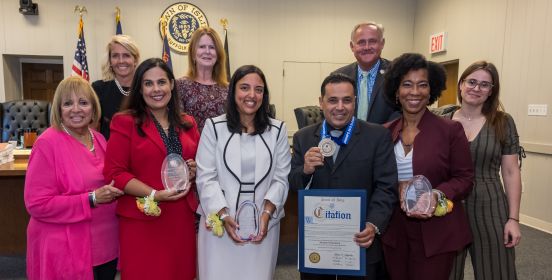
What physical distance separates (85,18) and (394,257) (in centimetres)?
674

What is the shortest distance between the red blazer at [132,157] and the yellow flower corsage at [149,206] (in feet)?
0.31

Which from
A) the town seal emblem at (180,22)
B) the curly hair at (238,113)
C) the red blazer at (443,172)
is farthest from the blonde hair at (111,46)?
the town seal emblem at (180,22)

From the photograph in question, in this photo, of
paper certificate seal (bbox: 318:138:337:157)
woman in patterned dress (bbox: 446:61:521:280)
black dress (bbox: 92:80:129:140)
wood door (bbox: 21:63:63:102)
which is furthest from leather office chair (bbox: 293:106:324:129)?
wood door (bbox: 21:63:63:102)

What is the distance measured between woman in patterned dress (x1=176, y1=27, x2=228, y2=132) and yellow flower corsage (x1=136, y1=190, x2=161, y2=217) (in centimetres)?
82

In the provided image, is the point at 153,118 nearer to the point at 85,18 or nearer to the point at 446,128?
the point at 446,128

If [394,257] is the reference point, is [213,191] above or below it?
above

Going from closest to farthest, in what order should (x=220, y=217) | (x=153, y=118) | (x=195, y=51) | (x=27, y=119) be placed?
(x=220, y=217), (x=153, y=118), (x=195, y=51), (x=27, y=119)

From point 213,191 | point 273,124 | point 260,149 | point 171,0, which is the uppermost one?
point 171,0

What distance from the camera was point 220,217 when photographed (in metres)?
1.77

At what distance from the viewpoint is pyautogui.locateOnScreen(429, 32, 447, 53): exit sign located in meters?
6.73

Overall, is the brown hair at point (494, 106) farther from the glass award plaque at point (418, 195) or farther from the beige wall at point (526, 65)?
the beige wall at point (526, 65)

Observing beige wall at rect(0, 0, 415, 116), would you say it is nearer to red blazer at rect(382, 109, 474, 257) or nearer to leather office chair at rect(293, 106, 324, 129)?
leather office chair at rect(293, 106, 324, 129)

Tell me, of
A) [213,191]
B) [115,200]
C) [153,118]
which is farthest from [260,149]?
[115,200]

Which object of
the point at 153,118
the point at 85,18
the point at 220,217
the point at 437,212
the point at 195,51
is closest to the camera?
the point at 437,212
